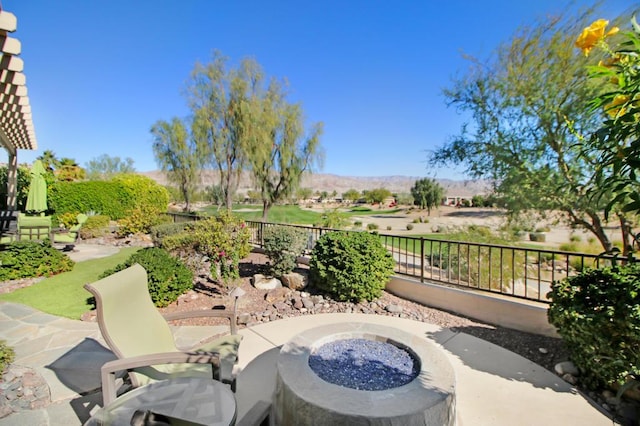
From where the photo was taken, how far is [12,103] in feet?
17.6

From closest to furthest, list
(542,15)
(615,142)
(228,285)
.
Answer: (615,142)
(228,285)
(542,15)

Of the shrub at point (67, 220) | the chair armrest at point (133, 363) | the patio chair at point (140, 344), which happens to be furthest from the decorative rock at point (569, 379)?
the shrub at point (67, 220)

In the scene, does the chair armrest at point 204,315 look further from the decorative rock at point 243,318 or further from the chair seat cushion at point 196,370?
the decorative rock at point 243,318

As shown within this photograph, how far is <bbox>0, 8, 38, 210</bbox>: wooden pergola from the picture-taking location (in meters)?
3.15

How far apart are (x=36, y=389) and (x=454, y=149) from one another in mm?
7701

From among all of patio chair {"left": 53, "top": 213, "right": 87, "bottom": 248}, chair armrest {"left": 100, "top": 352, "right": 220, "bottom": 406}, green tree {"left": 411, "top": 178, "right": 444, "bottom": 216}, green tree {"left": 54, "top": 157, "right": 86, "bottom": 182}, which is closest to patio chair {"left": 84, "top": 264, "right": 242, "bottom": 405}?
chair armrest {"left": 100, "top": 352, "right": 220, "bottom": 406}

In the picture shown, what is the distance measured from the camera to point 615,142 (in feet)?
3.98

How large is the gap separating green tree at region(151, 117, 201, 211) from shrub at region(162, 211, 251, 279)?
1150 centimetres

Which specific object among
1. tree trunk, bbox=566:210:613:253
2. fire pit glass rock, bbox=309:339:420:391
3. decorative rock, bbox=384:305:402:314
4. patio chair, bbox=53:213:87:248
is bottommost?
decorative rock, bbox=384:305:402:314

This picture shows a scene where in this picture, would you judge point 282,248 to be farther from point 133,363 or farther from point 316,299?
point 133,363

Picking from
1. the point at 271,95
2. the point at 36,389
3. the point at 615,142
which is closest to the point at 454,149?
the point at 615,142

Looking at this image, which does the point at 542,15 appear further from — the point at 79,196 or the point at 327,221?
the point at 79,196

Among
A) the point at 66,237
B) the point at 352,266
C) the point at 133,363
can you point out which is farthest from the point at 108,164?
the point at 133,363

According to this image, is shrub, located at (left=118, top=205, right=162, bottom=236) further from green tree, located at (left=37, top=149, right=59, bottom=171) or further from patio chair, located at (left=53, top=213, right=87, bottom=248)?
green tree, located at (left=37, top=149, right=59, bottom=171)
